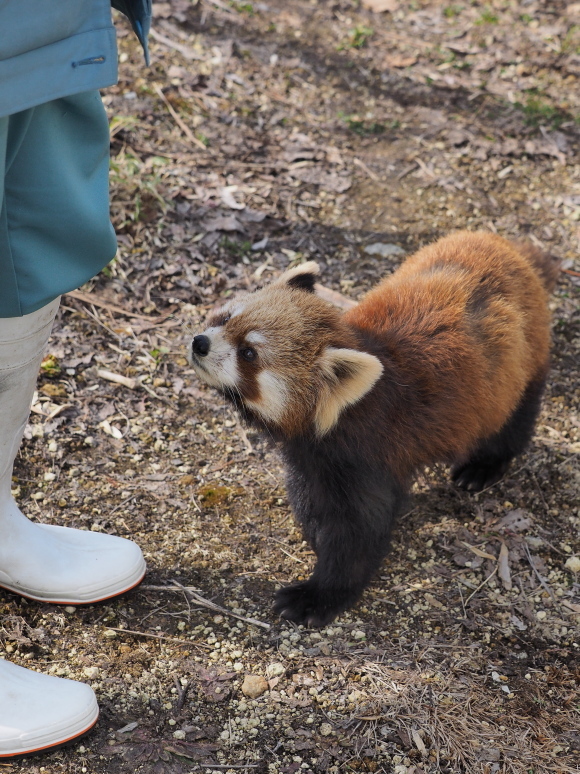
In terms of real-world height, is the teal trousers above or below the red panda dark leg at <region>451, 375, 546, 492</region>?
above

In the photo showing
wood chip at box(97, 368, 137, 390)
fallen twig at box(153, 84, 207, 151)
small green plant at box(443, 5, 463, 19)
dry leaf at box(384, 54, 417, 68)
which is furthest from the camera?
small green plant at box(443, 5, 463, 19)

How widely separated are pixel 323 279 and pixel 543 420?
65.0 inches

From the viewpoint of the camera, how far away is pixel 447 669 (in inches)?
114

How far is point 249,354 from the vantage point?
305cm

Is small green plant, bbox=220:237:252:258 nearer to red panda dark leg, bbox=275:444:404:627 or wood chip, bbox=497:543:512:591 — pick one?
red panda dark leg, bbox=275:444:404:627

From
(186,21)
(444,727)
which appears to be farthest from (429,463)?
(186,21)

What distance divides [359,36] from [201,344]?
16.3 ft

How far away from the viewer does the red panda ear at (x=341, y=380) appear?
2.79 m

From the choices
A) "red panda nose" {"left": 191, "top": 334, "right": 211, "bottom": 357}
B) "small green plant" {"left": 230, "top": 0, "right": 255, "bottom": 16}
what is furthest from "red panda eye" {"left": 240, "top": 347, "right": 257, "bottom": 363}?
"small green plant" {"left": 230, "top": 0, "right": 255, "bottom": 16}

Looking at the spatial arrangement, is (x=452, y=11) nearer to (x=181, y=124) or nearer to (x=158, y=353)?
(x=181, y=124)

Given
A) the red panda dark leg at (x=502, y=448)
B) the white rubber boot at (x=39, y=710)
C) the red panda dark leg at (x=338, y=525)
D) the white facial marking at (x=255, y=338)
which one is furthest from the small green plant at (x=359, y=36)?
the white rubber boot at (x=39, y=710)

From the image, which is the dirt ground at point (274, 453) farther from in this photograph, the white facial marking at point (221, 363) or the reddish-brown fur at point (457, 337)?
the white facial marking at point (221, 363)

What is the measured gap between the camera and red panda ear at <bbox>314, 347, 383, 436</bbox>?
2.79 metres

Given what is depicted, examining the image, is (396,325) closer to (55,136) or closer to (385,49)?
(55,136)
